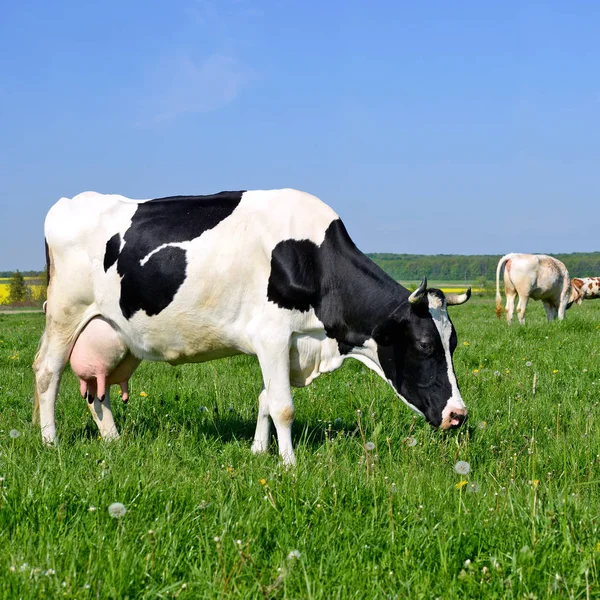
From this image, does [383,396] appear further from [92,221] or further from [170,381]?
[92,221]

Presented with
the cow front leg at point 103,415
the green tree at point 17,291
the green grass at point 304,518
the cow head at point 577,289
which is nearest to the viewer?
the green grass at point 304,518

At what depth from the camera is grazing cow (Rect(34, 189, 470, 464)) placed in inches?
212

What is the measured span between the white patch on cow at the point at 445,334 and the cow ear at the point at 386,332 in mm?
288

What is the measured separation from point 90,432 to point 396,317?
122 inches

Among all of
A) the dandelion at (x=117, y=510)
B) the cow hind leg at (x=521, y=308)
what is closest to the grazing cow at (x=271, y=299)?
the dandelion at (x=117, y=510)

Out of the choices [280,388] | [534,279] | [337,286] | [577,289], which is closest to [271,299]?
[337,286]

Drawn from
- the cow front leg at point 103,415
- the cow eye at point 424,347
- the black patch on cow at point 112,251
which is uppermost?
the black patch on cow at point 112,251

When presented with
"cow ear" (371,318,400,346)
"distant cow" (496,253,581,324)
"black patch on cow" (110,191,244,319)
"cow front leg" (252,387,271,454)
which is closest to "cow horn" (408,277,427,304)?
"cow ear" (371,318,400,346)

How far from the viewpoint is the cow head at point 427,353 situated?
17.5 feet

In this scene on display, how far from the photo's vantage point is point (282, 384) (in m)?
5.38

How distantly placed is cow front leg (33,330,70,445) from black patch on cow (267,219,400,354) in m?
2.21

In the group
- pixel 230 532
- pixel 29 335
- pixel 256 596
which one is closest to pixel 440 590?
pixel 256 596

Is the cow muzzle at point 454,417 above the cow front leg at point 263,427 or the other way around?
above

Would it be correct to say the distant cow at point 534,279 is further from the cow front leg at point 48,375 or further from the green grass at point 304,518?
the cow front leg at point 48,375
